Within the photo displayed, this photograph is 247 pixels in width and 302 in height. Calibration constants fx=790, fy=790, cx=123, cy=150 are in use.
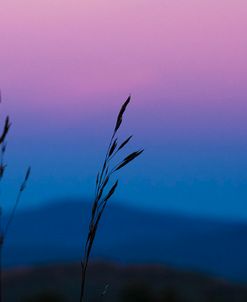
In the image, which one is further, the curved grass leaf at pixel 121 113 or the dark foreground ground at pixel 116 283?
the dark foreground ground at pixel 116 283

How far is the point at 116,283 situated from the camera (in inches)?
506

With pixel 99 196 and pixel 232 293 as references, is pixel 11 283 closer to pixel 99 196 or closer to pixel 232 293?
pixel 232 293

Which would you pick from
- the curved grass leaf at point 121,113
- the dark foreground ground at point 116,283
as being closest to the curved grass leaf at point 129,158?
the curved grass leaf at point 121,113

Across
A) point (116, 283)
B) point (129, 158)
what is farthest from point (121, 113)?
point (116, 283)

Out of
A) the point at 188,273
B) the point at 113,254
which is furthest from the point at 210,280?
the point at 113,254

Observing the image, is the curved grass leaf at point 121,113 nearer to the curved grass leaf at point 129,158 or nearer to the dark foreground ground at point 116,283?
the curved grass leaf at point 129,158

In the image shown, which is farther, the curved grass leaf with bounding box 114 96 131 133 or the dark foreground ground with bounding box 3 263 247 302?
the dark foreground ground with bounding box 3 263 247 302

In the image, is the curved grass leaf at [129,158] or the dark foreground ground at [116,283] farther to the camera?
the dark foreground ground at [116,283]

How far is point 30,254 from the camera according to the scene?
35531 mm

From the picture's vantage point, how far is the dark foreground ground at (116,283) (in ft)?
38.6

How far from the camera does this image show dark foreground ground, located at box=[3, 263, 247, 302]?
11773 mm

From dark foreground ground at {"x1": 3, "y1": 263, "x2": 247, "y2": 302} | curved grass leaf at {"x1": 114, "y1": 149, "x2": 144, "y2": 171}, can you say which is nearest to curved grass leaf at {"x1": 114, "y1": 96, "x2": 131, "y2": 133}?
curved grass leaf at {"x1": 114, "y1": 149, "x2": 144, "y2": 171}

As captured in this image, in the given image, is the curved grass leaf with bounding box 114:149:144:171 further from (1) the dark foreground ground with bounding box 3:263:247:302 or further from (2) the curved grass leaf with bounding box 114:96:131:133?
(1) the dark foreground ground with bounding box 3:263:247:302

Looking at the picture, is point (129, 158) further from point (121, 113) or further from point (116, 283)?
point (116, 283)
